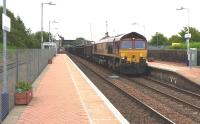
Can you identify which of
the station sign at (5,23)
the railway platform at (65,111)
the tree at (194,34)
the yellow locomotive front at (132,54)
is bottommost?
the railway platform at (65,111)

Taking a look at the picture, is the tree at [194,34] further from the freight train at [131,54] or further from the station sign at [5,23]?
the station sign at [5,23]

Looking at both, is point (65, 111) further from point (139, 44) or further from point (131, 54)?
point (139, 44)

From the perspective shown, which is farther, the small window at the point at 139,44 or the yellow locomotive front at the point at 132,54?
the small window at the point at 139,44

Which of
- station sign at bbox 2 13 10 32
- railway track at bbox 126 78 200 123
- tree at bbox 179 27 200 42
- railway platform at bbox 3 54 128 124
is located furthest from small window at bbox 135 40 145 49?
tree at bbox 179 27 200 42

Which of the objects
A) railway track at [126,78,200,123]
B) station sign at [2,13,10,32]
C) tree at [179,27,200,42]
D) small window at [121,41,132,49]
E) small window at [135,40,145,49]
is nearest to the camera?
station sign at [2,13,10,32]

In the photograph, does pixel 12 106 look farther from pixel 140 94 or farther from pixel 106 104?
pixel 140 94

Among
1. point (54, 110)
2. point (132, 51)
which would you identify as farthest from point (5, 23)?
point (132, 51)

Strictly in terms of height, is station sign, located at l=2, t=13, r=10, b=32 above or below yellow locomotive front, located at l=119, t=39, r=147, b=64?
above

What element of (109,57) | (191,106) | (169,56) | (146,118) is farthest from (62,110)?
(169,56)

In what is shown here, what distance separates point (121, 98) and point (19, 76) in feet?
19.5

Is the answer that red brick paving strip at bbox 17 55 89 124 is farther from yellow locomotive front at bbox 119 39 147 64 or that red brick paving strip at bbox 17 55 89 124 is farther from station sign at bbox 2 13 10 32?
yellow locomotive front at bbox 119 39 147 64

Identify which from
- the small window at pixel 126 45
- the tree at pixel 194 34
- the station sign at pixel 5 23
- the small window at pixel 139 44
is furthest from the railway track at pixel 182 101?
the tree at pixel 194 34

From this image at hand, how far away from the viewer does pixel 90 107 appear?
1569cm

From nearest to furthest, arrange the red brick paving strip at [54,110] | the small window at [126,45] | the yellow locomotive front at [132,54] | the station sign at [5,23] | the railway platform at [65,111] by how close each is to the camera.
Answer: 1. the station sign at [5,23]
2. the red brick paving strip at [54,110]
3. the railway platform at [65,111]
4. the yellow locomotive front at [132,54]
5. the small window at [126,45]
